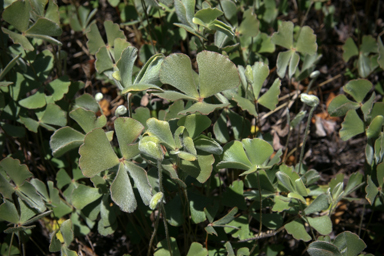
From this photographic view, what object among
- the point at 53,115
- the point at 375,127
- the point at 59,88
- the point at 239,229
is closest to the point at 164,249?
the point at 239,229

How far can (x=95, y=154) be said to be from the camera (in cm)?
124

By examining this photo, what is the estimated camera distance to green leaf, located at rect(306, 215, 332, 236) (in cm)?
139

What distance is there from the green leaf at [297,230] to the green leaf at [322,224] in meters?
0.05

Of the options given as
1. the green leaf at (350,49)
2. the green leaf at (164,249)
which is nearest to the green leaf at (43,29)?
the green leaf at (164,249)

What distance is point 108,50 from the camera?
1.78m

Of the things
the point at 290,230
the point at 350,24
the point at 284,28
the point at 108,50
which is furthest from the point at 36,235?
the point at 350,24

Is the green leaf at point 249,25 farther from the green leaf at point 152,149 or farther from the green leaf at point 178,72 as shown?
the green leaf at point 152,149

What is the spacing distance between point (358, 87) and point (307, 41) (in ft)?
1.20

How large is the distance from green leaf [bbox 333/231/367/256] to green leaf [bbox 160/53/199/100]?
34.9 inches

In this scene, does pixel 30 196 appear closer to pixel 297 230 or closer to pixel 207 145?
pixel 207 145

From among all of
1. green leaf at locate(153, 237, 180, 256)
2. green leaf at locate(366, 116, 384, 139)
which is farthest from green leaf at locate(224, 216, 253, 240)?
green leaf at locate(366, 116, 384, 139)

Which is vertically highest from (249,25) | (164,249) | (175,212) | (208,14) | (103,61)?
(208,14)

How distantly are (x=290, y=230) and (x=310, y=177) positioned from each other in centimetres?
27

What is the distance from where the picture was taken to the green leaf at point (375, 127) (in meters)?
1.48
